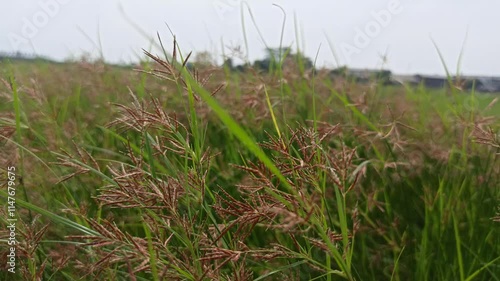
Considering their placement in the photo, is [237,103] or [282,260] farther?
[237,103]

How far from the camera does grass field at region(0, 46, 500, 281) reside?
0.88 m

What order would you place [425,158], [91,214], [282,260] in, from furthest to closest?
[425,158]
[91,214]
[282,260]

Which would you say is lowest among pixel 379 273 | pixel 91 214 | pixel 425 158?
pixel 379 273

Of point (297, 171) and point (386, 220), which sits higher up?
point (297, 171)

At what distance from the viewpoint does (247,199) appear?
125 cm

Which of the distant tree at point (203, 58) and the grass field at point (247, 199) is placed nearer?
the grass field at point (247, 199)

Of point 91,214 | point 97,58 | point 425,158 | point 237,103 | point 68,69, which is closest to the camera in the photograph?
point 91,214

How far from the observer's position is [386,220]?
62.7 inches

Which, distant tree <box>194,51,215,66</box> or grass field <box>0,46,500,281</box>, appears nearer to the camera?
grass field <box>0,46,500,281</box>

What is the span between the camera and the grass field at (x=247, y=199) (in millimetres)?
879

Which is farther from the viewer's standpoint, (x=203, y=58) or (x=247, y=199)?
(x=203, y=58)

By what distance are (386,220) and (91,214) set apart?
0.85m

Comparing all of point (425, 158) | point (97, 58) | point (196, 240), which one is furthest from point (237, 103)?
point (196, 240)

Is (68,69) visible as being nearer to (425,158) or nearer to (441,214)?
(425,158)
